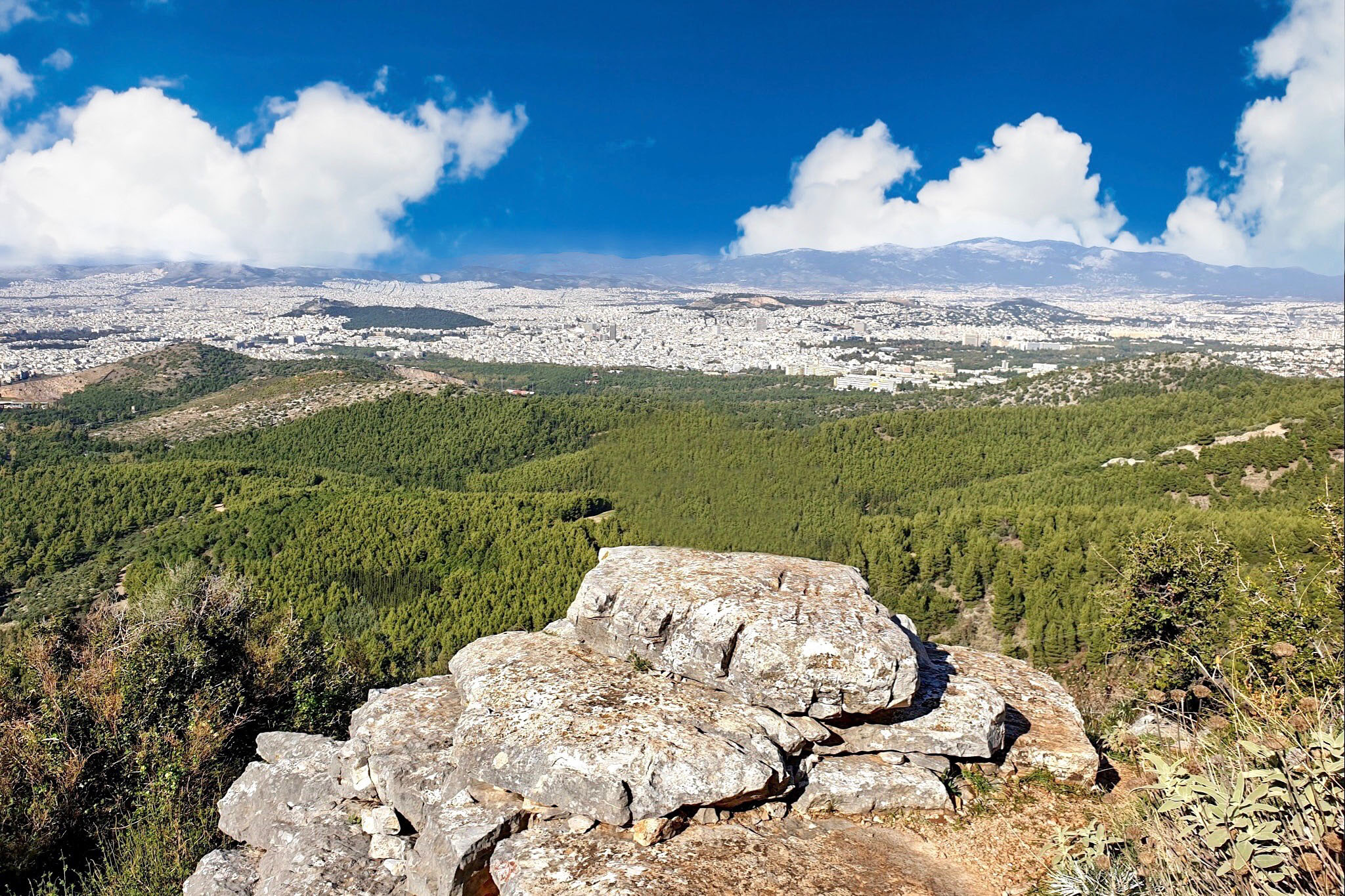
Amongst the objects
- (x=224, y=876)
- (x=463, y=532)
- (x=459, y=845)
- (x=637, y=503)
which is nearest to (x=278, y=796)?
(x=224, y=876)

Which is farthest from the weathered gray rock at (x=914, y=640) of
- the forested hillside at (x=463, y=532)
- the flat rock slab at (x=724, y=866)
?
the forested hillside at (x=463, y=532)

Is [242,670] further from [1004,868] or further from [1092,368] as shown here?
[1092,368]

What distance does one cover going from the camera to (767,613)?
31.5 feet

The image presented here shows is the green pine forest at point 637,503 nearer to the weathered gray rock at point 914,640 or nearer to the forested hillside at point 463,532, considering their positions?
the forested hillside at point 463,532

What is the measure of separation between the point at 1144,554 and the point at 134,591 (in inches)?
1506

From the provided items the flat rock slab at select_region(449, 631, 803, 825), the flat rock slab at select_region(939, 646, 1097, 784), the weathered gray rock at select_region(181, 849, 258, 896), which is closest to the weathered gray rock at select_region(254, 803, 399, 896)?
the weathered gray rock at select_region(181, 849, 258, 896)

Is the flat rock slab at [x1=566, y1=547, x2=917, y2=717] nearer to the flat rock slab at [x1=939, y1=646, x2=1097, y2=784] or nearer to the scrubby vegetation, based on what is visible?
the flat rock slab at [x1=939, y1=646, x2=1097, y2=784]

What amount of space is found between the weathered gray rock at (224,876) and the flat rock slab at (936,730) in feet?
23.6

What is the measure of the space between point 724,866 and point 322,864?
4665mm

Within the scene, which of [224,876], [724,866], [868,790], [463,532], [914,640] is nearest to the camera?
[724,866]

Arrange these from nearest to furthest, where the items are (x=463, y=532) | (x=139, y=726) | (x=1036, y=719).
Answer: (x=1036, y=719)
(x=139, y=726)
(x=463, y=532)

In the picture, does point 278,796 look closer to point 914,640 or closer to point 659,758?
point 659,758

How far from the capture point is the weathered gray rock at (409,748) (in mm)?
8508

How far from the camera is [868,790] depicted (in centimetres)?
870
